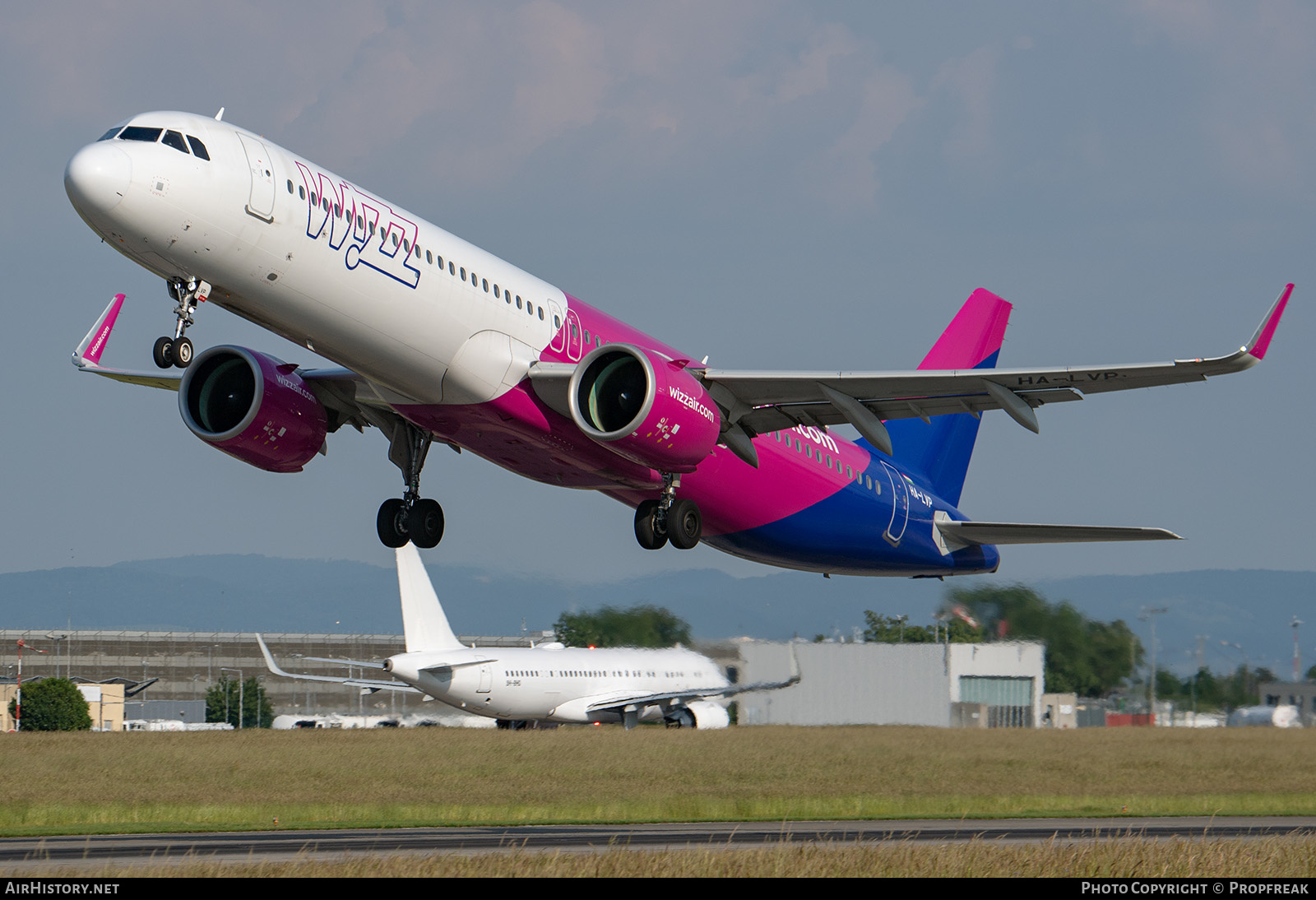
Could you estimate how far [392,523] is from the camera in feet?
90.7

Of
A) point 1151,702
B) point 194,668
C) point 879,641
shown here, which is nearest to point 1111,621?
point 1151,702

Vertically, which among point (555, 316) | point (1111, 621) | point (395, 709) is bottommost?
point (395, 709)

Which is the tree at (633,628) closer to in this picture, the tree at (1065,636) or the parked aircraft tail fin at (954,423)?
the tree at (1065,636)

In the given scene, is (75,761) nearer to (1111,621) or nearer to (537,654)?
(537,654)

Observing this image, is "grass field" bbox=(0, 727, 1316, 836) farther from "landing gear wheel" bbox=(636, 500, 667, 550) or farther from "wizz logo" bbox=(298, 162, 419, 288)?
"wizz logo" bbox=(298, 162, 419, 288)

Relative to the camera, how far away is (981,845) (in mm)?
24672

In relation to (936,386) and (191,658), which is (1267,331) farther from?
(191,658)

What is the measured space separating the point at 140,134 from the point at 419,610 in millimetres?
39933

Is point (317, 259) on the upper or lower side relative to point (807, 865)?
upper

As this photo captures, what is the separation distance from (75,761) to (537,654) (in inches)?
798

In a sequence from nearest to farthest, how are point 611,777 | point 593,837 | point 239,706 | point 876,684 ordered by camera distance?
point 593,837
point 611,777
point 876,684
point 239,706

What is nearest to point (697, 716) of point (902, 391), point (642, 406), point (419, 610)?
point (419, 610)

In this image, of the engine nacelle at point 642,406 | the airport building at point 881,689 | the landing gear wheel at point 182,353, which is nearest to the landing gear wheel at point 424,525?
the engine nacelle at point 642,406

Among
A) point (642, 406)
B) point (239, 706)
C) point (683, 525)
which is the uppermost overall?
point (642, 406)
